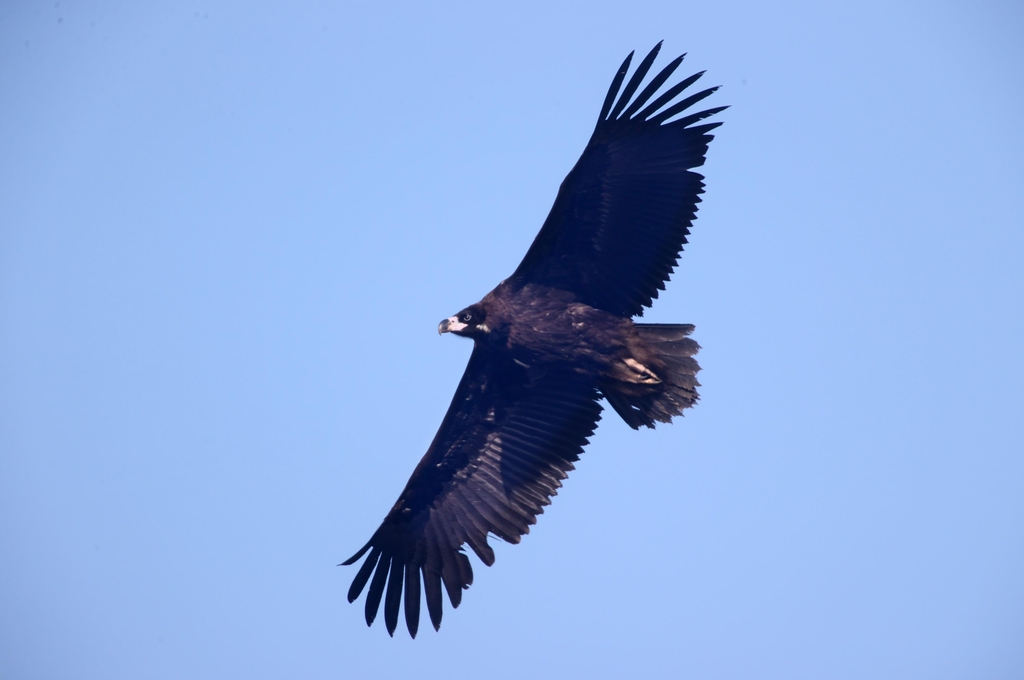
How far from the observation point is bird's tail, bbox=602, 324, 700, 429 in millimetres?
11398

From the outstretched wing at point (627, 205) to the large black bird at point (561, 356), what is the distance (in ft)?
0.04

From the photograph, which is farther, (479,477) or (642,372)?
(479,477)

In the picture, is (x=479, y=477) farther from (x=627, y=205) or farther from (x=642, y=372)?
(x=627, y=205)

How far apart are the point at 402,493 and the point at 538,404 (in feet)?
6.67

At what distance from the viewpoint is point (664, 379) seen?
11.4 meters

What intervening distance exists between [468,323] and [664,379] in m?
2.37

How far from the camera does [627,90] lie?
10805mm

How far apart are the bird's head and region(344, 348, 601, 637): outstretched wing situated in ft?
1.53

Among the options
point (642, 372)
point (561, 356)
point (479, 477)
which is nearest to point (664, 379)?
point (642, 372)

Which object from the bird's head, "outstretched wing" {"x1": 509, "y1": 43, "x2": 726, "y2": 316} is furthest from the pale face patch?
the bird's head

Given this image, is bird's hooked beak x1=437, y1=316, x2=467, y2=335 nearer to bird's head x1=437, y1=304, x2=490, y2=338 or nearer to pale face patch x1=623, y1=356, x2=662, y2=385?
bird's head x1=437, y1=304, x2=490, y2=338

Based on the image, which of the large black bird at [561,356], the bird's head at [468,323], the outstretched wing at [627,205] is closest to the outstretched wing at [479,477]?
the large black bird at [561,356]

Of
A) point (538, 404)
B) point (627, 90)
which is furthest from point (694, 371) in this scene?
point (627, 90)

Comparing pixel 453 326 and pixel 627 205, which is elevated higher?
pixel 627 205
